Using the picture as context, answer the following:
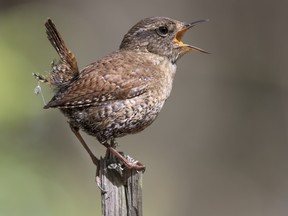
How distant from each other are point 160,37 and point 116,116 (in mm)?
785

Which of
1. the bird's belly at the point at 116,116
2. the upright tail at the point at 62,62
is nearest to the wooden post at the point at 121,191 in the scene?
the bird's belly at the point at 116,116

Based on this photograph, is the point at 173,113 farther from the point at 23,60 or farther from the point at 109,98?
the point at 109,98

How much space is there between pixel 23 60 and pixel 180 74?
3.94 metres

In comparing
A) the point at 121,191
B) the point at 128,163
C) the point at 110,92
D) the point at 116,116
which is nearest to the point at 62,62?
the point at 110,92

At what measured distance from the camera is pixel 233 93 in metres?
8.63

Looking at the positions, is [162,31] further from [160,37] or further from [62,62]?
[62,62]

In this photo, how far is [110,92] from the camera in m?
4.02

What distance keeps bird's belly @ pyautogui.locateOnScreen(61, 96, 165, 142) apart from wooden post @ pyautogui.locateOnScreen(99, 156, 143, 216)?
1.18 feet

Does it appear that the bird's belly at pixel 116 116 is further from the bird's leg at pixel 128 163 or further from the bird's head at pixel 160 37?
the bird's head at pixel 160 37

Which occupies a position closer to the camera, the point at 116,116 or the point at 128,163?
the point at 128,163

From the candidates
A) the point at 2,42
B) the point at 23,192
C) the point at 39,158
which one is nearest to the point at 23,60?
the point at 2,42

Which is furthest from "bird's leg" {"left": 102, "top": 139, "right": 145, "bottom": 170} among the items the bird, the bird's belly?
the bird's belly

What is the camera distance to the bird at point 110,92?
3977 millimetres

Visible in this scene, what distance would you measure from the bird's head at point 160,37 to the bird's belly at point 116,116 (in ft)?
1.71
